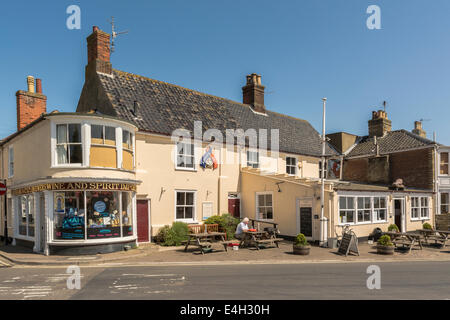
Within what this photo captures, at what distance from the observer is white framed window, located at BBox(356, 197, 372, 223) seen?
1963cm

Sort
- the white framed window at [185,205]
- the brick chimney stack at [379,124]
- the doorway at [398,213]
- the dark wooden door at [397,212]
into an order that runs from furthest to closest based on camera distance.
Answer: the brick chimney stack at [379,124]
the dark wooden door at [397,212]
the doorway at [398,213]
the white framed window at [185,205]

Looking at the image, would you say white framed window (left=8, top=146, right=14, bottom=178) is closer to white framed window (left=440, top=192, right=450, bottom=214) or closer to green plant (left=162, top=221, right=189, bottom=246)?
green plant (left=162, top=221, right=189, bottom=246)

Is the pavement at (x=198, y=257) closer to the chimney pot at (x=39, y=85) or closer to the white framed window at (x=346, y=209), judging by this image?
the white framed window at (x=346, y=209)

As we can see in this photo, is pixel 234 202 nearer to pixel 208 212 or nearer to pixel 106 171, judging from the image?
pixel 208 212

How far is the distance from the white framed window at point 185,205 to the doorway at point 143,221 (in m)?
1.86

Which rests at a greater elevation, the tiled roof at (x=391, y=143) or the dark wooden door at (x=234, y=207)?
the tiled roof at (x=391, y=143)

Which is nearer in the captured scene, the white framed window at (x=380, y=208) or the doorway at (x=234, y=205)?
the white framed window at (x=380, y=208)

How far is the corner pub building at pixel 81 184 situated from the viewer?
14.8 metres

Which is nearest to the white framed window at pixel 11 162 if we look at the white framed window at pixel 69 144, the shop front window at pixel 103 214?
the white framed window at pixel 69 144

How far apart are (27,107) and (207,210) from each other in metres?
12.1

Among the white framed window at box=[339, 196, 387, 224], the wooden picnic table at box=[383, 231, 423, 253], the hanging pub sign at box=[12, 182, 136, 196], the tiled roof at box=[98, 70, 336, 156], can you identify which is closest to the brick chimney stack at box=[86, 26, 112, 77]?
the tiled roof at box=[98, 70, 336, 156]

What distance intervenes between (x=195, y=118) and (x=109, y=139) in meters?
7.77

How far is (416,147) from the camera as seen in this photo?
26.3m
